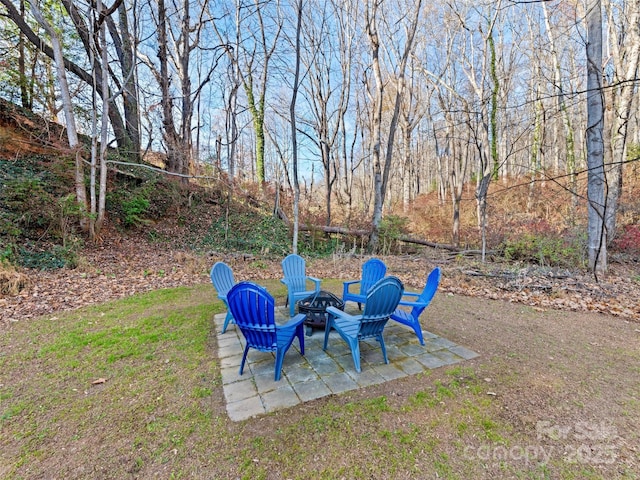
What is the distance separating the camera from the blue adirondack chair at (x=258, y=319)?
7.38ft

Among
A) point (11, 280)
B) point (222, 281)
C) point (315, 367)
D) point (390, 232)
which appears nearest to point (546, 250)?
point (390, 232)

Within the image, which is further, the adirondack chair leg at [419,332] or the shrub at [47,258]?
the shrub at [47,258]

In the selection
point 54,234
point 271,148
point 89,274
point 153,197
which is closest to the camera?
point 89,274

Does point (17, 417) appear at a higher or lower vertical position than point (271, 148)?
lower

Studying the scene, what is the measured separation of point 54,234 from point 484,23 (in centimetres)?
1527

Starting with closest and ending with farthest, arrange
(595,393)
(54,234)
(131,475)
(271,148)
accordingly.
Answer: (131,475)
(595,393)
(54,234)
(271,148)

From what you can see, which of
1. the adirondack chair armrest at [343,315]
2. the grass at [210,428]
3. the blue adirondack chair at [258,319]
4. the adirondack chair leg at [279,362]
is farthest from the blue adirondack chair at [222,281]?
the adirondack chair armrest at [343,315]

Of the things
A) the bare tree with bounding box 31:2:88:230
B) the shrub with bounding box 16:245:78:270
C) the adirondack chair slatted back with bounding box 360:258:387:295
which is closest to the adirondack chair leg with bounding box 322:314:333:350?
the adirondack chair slatted back with bounding box 360:258:387:295

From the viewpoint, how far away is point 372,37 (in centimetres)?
877

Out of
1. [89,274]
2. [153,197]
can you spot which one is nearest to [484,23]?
[153,197]

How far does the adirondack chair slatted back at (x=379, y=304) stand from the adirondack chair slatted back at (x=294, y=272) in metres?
1.91

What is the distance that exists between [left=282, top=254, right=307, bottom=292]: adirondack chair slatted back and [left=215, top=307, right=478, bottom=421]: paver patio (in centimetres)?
115

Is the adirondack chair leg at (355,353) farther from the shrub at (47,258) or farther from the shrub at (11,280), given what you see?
the shrub at (47,258)

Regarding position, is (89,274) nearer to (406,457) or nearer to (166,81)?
(406,457)
